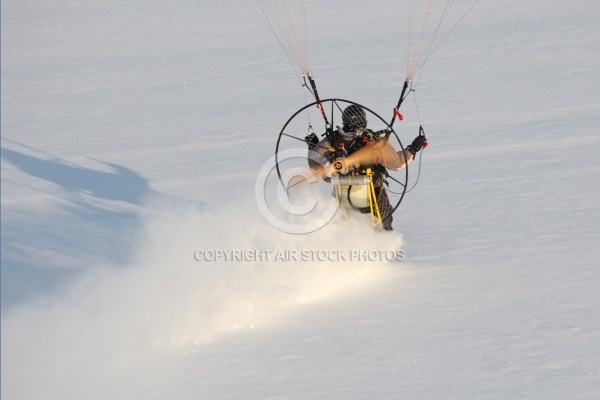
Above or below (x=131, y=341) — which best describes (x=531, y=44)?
below

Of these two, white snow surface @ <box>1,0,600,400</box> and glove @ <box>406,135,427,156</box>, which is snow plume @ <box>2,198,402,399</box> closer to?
white snow surface @ <box>1,0,600,400</box>

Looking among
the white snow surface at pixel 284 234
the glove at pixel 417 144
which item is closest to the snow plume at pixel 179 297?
the white snow surface at pixel 284 234

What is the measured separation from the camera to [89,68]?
18516 millimetres

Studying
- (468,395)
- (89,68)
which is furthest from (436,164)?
(89,68)

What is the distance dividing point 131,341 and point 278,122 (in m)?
6.47

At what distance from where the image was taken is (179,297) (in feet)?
30.3

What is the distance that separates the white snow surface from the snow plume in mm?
24

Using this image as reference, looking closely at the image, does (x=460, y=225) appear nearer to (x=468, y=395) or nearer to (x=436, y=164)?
(x=436, y=164)

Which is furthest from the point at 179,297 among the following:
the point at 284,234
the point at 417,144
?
the point at 417,144

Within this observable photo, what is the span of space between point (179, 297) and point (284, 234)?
1.25 meters

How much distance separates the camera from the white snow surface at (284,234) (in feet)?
26.4

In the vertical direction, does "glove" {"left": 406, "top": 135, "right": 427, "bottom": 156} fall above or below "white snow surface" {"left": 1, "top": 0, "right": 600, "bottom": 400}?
above

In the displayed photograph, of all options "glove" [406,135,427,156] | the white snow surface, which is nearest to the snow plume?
the white snow surface

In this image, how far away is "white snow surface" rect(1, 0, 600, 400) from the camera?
805cm
